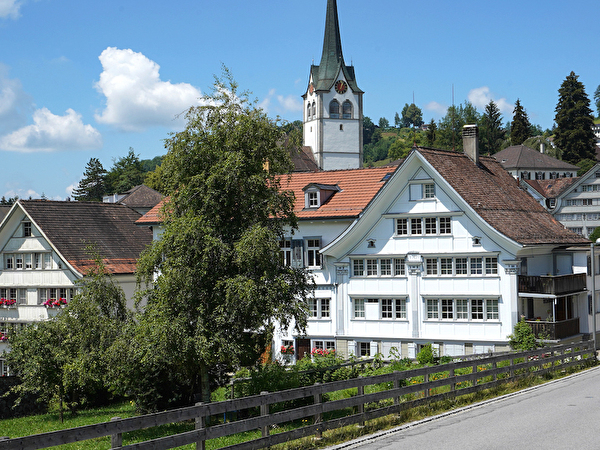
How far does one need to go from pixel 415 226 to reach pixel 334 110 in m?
77.9

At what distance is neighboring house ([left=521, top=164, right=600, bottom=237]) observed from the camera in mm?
91900

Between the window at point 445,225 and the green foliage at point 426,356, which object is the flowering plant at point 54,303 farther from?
the window at point 445,225

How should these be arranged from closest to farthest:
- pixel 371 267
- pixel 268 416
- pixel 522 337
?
1. pixel 268 416
2. pixel 522 337
3. pixel 371 267

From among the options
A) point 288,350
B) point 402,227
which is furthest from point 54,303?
point 402,227

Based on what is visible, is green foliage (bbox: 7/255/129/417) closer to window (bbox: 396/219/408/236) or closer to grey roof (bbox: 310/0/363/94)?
window (bbox: 396/219/408/236)

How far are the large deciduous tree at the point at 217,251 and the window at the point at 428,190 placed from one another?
15978 mm

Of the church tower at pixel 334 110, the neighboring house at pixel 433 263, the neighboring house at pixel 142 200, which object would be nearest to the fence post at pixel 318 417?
the neighboring house at pixel 433 263

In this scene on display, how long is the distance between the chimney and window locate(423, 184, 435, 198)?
18.5ft

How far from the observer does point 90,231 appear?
158ft

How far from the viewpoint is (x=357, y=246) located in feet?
124

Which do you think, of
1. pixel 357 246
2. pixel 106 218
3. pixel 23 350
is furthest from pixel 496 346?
pixel 106 218

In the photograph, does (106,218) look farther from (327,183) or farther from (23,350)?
(23,350)

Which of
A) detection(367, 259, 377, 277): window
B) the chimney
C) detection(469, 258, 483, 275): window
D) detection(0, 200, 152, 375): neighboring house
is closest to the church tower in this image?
detection(0, 200, 152, 375): neighboring house

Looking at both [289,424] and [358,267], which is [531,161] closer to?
[358,267]
